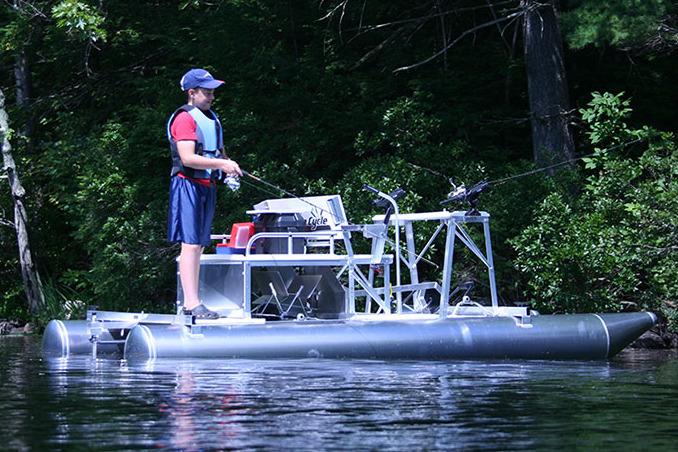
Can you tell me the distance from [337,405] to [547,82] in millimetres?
9646

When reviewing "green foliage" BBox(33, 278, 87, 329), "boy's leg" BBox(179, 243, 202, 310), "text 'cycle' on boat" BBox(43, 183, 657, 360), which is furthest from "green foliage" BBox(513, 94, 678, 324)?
"green foliage" BBox(33, 278, 87, 329)

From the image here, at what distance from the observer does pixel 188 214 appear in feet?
39.3

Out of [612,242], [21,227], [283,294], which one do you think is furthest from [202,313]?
[21,227]

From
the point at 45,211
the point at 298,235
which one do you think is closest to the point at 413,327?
the point at 298,235

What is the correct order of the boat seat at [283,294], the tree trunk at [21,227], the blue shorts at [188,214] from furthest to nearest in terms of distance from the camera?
the tree trunk at [21,227]
the boat seat at [283,294]
the blue shorts at [188,214]

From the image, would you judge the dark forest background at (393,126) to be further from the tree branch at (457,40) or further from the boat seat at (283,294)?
the boat seat at (283,294)

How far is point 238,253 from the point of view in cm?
1271

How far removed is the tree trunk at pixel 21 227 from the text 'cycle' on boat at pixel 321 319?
905cm

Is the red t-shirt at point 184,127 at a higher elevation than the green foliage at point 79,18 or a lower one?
lower

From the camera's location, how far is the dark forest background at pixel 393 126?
15.5m

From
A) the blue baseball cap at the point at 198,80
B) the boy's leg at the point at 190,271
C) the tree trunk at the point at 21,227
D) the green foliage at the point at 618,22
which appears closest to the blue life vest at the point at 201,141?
the blue baseball cap at the point at 198,80

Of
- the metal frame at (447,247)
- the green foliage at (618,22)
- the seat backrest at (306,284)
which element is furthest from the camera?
A: the green foliage at (618,22)

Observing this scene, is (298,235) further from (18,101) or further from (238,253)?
(18,101)

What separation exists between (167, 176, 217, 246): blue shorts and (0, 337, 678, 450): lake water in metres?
1.04
